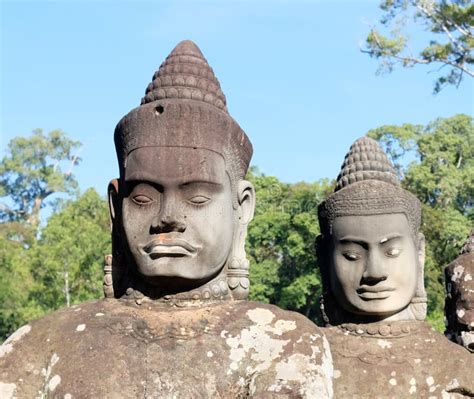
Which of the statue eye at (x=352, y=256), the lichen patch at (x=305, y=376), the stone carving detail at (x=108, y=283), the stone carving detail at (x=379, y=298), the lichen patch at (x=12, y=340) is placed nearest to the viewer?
the lichen patch at (x=305, y=376)

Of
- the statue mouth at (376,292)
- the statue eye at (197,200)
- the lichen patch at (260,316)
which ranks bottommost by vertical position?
the lichen patch at (260,316)

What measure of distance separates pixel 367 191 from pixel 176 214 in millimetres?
1965

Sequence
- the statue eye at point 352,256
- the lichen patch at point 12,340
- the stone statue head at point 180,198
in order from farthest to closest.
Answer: the statue eye at point 352,256 < the stone statue head at point 180,198 < the lichen patch at point 12,340

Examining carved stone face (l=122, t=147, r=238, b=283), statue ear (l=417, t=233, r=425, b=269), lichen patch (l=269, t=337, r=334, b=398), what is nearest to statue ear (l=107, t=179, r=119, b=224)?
carved stone face (l=122, t=147, r=238, b=283)

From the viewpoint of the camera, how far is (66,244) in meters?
22.5

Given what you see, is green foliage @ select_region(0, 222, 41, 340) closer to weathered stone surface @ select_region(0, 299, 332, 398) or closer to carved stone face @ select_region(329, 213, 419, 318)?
carved stone face @ select_region(329, 213, 419, 318)

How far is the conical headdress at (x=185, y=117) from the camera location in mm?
5223

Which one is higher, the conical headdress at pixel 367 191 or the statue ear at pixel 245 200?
the conical headdress at pixel 367 191

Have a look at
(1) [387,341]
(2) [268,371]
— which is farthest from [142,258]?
(1) [387,341]

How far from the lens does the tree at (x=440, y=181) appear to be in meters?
26.9

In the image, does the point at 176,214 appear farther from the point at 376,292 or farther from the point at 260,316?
the point at 376,292

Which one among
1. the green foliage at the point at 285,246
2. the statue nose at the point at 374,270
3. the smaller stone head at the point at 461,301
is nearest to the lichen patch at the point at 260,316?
the statue nose at the point at 374,270

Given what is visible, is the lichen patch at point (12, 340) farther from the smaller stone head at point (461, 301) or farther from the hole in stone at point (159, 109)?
the smaller stone head at point (461, 301)

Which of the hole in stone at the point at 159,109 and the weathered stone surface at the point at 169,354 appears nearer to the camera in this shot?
the weathered stone surface at the point at 169,354
